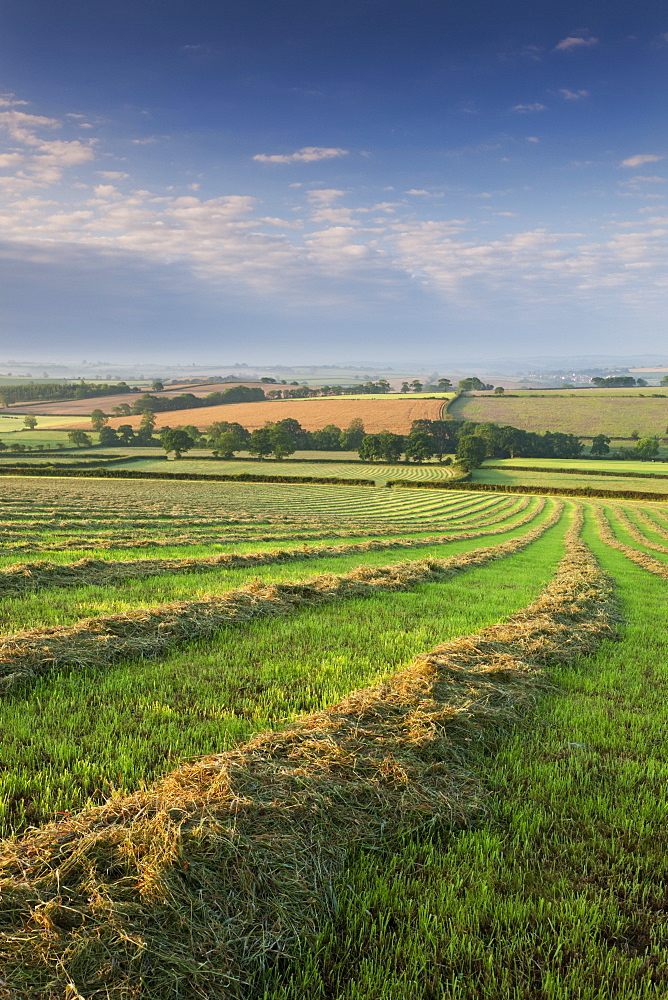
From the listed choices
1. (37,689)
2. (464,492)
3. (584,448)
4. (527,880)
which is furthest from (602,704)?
(584,448)

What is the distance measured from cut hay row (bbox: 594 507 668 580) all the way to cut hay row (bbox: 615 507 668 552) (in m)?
1.08

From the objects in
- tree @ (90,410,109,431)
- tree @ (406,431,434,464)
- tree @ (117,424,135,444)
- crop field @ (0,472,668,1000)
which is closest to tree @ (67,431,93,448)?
tree @ (117,424,135,444)

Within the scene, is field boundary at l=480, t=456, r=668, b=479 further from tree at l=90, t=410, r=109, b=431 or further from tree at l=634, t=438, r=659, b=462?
tree at l=90, t=410, r=109, b=431

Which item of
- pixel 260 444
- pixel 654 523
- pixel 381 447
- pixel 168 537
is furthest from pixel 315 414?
pixel 168 537

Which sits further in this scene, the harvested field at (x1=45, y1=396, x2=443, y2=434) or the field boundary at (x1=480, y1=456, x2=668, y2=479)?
the harvested field at (x1=45, y1=396, x2=443, y2=434)

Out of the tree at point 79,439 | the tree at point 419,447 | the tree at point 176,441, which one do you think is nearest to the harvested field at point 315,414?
the tree at point 419,447

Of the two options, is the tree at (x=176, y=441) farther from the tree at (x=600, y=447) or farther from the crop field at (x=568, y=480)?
the tree at (x=600, y=447)

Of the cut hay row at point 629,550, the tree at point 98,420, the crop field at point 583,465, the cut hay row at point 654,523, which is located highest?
the tree at point 98,420

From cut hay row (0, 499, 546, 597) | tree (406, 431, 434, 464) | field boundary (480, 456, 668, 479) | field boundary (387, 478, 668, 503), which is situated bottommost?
cut hay row (0, 499, 546, 597)

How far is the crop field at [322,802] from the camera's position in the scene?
2785mm

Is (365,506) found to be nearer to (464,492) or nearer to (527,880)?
(464,492)

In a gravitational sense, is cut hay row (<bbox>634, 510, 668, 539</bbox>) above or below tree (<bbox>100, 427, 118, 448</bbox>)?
below

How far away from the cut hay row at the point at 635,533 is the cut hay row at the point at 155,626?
2212 centimetres

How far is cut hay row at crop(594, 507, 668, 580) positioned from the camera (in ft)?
65.1
